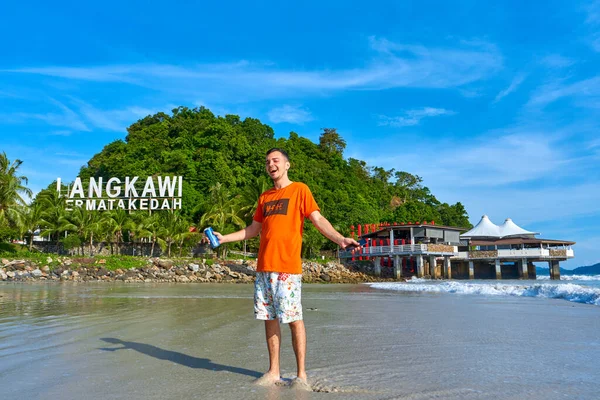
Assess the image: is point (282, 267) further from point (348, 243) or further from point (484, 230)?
point (484, 230)

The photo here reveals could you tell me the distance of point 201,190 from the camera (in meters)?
47.8

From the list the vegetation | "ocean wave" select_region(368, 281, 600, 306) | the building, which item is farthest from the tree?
"ocean wave" select_region(368, 281, 600, 306)

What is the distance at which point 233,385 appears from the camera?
2744mm

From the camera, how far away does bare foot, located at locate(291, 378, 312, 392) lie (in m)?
2.68

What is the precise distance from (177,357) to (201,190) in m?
45.2

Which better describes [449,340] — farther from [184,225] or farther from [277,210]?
[184,225]

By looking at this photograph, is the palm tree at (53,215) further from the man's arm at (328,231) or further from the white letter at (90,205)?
the man's arm at (328,231)

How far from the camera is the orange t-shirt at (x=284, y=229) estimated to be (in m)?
2.95

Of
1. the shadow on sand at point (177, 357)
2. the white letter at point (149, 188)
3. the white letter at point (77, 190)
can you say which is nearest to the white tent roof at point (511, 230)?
the white letter at point (149, 188)

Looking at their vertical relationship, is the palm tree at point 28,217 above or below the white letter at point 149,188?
below

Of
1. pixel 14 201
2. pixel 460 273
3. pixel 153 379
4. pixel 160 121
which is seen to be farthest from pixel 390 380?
pixel 160 121

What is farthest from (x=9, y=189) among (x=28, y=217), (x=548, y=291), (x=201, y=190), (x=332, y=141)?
(x=332, y=141)

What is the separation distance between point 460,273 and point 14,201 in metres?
38.0

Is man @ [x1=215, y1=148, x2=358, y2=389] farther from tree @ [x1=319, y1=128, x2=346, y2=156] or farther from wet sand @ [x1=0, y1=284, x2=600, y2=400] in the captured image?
tree @ [x1=319, y1=128, x2=346, y2=156]
